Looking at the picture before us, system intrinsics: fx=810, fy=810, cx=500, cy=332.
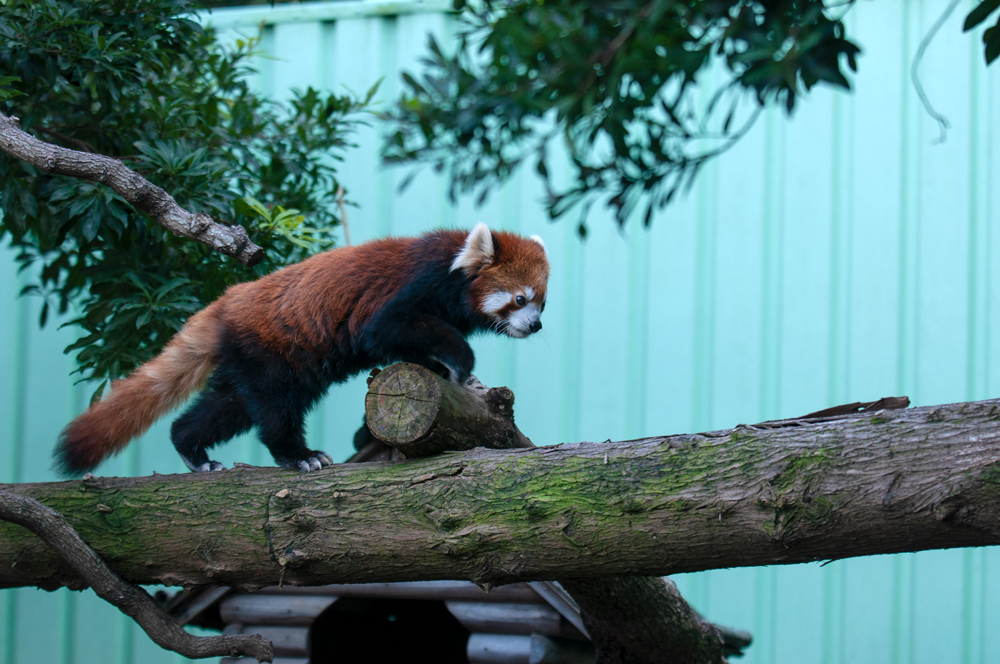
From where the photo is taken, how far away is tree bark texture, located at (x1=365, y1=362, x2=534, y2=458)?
183 cm

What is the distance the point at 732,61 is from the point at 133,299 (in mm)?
1830

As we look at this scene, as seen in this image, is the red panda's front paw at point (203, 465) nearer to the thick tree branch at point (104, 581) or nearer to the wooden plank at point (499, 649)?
the thick tree branch at point (104, 581)

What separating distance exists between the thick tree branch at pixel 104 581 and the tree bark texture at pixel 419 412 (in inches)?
21.0

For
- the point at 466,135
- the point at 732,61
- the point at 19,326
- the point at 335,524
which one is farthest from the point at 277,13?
the point at 335,524

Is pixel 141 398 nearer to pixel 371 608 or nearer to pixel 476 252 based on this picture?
pixel 476 252

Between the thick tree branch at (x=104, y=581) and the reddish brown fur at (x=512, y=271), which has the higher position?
the reddish brown fur at (x=512, y=271)

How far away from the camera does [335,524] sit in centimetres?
182

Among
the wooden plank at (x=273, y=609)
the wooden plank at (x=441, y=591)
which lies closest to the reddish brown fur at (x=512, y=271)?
the wooden plank at (x=441, y=591)

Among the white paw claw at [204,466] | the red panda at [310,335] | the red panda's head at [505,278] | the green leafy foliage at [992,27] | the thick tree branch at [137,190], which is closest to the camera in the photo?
the thick tree branch at [137,190]

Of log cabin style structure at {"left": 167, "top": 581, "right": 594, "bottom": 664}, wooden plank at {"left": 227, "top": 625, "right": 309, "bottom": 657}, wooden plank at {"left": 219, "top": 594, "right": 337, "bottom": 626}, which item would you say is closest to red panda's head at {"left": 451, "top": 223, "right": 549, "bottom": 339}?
log cabin style structure at {"left": 167, "top": 581, "right": 594, "bottom": 664}

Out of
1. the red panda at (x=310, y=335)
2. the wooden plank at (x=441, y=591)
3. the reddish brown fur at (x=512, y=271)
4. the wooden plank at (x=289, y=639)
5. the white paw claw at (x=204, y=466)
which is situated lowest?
the wooden plank at (x=289, y=639)

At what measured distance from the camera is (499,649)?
264 cm

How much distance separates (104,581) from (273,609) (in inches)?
39.1

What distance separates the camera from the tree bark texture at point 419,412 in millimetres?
1829
